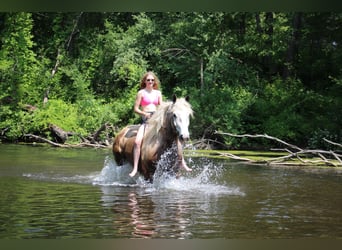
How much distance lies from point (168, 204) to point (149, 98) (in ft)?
5.35

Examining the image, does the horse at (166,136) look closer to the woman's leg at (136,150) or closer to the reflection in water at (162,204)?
the woman's leg at (136,150)

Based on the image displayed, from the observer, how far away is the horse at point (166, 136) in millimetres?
6270

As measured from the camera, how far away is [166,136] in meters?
6.54

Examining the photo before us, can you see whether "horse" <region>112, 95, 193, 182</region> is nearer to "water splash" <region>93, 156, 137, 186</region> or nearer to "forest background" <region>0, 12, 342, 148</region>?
"water splash" <region>93, 156, 137, 186</region>

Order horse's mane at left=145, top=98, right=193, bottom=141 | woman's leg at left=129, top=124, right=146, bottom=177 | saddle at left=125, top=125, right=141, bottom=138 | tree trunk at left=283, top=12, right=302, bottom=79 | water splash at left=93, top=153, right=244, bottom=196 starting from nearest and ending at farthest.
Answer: horse's mane at left=145, top=98, right=193, bottom=141
water splash at left=93, top=153, right=244, bottom=196
woman's leg at left=129, top=124, right=146, bottom=177
saddle at left=125, top=125, right=141, bottom=138
tree trunk at left=283, top=12, right=302, bottom=79

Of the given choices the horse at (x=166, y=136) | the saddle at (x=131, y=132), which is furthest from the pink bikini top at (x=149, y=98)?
the saddle at (x=131, y=132)

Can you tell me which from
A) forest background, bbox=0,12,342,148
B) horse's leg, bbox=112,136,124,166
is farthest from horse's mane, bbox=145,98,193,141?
forest background, bbox=0,12,342,148

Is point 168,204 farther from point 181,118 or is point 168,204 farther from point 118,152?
point 118,152


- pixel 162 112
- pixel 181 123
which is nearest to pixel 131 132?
pixel 162 112

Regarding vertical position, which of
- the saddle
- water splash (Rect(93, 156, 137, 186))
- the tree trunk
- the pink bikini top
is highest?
the tree trunk

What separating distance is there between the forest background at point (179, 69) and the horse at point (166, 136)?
23.1 ft

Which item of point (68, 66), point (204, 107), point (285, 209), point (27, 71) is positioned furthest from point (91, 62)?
point (285, 209)

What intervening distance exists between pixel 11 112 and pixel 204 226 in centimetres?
1203

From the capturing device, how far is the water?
4.53 m
